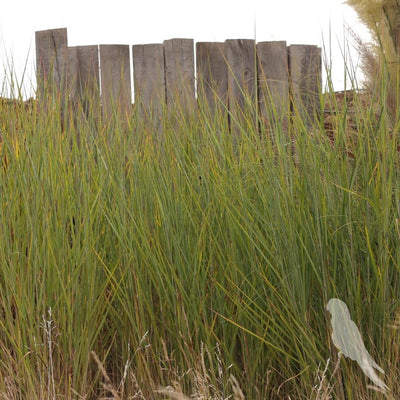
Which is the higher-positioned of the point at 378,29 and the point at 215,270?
the point at 378,29

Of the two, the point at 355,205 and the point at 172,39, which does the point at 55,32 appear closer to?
the point at 172,39

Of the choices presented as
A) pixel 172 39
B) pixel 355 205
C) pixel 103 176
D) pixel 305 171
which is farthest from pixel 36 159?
pixel 172 39

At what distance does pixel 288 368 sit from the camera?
5.61ft

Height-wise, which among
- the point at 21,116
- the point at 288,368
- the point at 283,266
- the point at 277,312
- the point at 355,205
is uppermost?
the point at 21,116

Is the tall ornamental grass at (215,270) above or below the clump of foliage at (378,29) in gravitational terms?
below

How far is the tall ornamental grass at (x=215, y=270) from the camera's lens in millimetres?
1598

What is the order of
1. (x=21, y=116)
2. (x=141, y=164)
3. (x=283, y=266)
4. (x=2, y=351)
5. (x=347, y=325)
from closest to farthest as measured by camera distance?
(x=347, y=325)
(x=283, y=266)
(x=2, y=351)
(x=141, y=164)
(x=21, y=116)

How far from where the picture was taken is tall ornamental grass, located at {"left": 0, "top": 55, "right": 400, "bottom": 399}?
160 cm

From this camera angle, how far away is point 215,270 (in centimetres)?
185

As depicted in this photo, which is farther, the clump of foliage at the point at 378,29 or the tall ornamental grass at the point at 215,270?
the clump of foliage at the point at 378,29

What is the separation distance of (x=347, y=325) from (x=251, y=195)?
0.69 m

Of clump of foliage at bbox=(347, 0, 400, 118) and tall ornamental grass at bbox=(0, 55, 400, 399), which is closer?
tall ornamental grass at bbox=(0, 55, 400, 399)

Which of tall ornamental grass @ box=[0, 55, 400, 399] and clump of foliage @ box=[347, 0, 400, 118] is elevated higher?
clump of foliage @ box=[347, 0, 400, 118]

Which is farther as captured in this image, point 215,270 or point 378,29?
point 378,29
